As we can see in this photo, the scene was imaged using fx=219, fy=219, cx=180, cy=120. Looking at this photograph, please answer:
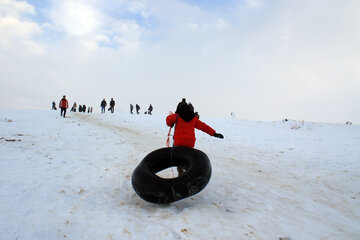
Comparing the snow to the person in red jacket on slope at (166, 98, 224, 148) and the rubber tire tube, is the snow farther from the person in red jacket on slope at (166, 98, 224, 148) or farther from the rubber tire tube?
the person in red jacket on slope at (166, 98, 224, 148)

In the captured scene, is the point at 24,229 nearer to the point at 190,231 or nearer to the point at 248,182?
the point at 190,231

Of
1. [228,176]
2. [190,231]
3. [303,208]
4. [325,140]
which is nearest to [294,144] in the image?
[325,140]

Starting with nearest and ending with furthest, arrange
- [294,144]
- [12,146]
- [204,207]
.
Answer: [204,207]
[12,146]
[294,144]

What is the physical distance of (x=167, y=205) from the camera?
433 centimetres

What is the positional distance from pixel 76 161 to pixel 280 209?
19.8 feet

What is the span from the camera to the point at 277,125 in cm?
1823

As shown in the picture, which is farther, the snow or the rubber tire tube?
the rubber tire tube

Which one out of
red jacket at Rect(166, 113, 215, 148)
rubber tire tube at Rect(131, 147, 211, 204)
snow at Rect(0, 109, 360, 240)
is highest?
red jacket at Rect(166, 113, 215, 148)

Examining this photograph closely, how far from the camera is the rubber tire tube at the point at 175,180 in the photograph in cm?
395

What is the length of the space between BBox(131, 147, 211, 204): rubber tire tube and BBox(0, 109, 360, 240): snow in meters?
0.34

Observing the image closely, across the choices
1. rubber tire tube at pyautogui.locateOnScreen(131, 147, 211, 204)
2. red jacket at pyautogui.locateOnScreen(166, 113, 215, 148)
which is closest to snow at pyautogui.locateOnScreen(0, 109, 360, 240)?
rubber tire tube at pyautogui.locateOnScreen(131, 147, 211, 204)

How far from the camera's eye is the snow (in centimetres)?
338

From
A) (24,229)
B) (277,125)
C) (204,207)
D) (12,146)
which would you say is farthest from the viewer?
(277,125)

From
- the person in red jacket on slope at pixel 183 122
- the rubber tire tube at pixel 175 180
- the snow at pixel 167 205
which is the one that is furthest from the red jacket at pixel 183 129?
the snow at pixel 167 205
